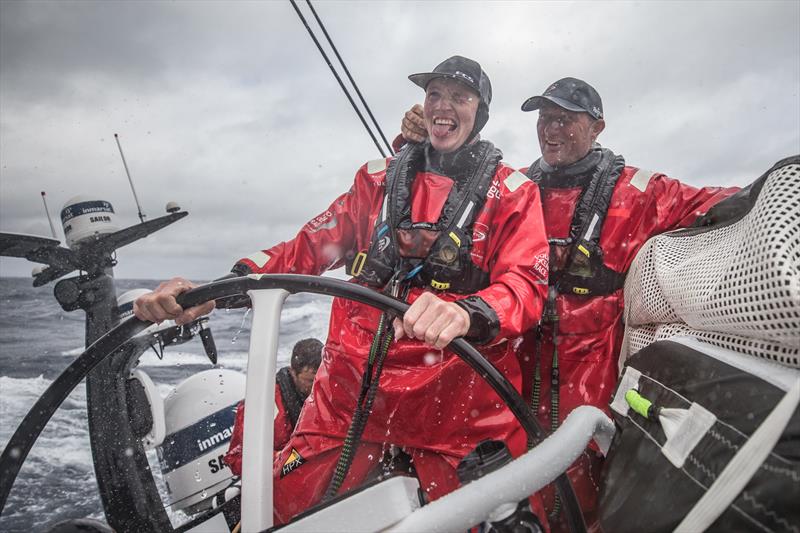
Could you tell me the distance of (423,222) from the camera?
6.47 ft

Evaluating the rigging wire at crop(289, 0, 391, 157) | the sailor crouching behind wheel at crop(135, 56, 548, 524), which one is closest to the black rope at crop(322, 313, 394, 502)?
the sailor crouching behind wheel at crop(135, 56, 548, 524)

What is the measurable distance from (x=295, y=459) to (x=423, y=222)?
106 centimetres

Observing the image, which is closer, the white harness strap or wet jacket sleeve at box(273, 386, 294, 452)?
the white harness strap

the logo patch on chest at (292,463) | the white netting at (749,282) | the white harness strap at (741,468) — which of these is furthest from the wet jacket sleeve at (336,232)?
the white harness strap at (741,468)

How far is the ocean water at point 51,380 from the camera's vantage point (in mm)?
4719

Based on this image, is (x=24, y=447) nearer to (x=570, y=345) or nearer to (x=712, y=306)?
(x=712, y=306)

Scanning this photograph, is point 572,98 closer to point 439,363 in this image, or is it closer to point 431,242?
point 431,242

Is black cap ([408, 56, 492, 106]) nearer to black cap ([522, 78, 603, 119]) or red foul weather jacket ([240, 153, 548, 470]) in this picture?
red foul weather jacket ([240, 153, 548, 470])

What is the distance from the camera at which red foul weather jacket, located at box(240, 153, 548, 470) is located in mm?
1794

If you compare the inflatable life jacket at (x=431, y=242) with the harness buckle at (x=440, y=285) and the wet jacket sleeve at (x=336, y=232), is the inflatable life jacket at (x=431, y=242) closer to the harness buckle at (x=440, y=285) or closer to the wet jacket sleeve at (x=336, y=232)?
the harness buckle at (x=440, y=285)

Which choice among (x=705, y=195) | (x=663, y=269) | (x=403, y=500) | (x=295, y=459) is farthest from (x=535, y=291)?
(x=705, y=195)

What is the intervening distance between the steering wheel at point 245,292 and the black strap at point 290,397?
176 centimetres

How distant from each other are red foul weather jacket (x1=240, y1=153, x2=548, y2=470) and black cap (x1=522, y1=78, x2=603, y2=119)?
87 centimetres

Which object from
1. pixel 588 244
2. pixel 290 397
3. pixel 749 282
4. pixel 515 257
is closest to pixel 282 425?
pixel 290 397
